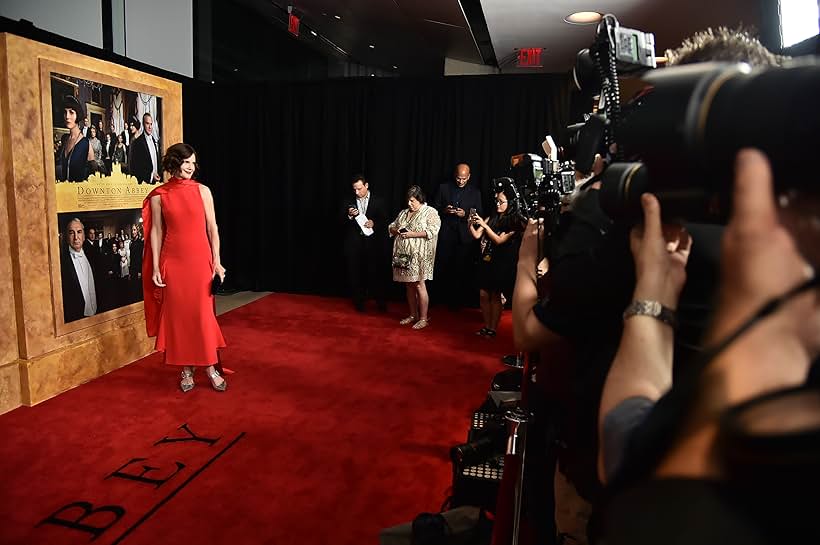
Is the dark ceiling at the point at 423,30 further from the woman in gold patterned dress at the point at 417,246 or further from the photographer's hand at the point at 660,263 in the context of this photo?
the photographer's hand at the point at 660,263

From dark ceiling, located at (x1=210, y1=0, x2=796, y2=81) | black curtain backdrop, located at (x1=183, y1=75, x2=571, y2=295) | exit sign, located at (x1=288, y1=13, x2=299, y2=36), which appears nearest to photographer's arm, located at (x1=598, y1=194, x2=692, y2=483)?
dark ceiling, located at (x1=210, y1=0, x2=796, y2=81)

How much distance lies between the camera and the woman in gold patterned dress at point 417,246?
5.23m

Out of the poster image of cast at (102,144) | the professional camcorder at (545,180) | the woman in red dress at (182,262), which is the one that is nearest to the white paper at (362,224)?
the poster image of cast at (102,144)

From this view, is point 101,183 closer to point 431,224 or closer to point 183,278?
point 183,278

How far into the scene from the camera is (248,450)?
2.78 m

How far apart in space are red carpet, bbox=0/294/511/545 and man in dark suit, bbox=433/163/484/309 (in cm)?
171

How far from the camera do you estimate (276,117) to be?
660 centimetres

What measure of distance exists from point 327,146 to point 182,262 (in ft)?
11.3

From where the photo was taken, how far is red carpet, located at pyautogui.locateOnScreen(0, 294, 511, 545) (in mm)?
2193

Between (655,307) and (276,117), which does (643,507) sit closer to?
(655,307)

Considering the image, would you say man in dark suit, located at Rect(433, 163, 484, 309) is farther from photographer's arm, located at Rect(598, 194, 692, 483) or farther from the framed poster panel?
photographer's arm, located at Rect(598, 194, 692, 483)

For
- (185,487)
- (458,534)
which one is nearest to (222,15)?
(185,487)

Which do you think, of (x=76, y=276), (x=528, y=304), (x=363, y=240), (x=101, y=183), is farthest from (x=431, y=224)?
(x=528, y=304)

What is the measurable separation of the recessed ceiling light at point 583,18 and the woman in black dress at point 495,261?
153 centimetres
